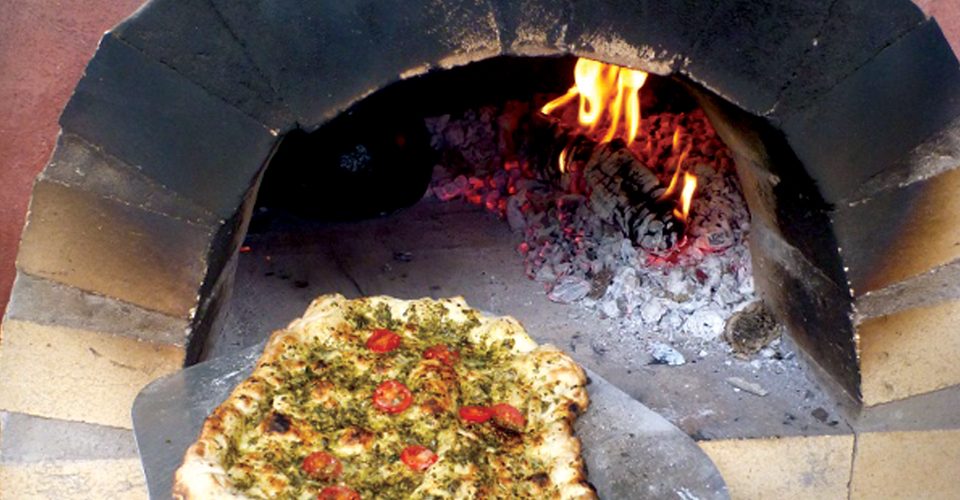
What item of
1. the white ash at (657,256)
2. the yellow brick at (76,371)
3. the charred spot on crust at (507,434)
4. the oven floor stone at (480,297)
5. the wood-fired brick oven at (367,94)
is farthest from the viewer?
the white ash at (657,256)

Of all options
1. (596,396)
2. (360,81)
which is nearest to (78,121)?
(360,81)

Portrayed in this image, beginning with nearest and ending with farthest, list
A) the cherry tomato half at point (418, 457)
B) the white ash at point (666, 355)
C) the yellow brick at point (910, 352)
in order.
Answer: the cherry tomato half at point (418, 457)
the yellow brick at point (910, 352)
the white ash at point (666, 355)

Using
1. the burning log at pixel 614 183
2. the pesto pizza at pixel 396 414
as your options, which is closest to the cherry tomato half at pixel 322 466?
the pesto pizza at pixel 396 414

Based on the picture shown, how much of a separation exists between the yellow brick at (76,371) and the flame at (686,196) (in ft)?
5.88

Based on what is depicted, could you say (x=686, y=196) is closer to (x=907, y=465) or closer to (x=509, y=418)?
(x=907, y=465)

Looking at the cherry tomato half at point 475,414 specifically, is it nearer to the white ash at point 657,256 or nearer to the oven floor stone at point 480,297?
the oven floor stone at point 480,297

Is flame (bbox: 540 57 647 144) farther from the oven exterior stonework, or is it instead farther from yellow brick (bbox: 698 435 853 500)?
A: yellow brick (bbox: 698 435 853 500)

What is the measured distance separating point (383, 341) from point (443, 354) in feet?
0.54

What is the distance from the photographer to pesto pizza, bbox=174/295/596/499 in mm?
2471

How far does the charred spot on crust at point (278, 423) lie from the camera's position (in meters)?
2.58

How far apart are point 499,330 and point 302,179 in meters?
1.70

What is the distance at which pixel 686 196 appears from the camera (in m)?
3.92

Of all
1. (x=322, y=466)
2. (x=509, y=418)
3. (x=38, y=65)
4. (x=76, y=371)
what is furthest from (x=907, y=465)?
(x=38, y=65)

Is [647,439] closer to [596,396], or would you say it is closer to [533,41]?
[596,396]
